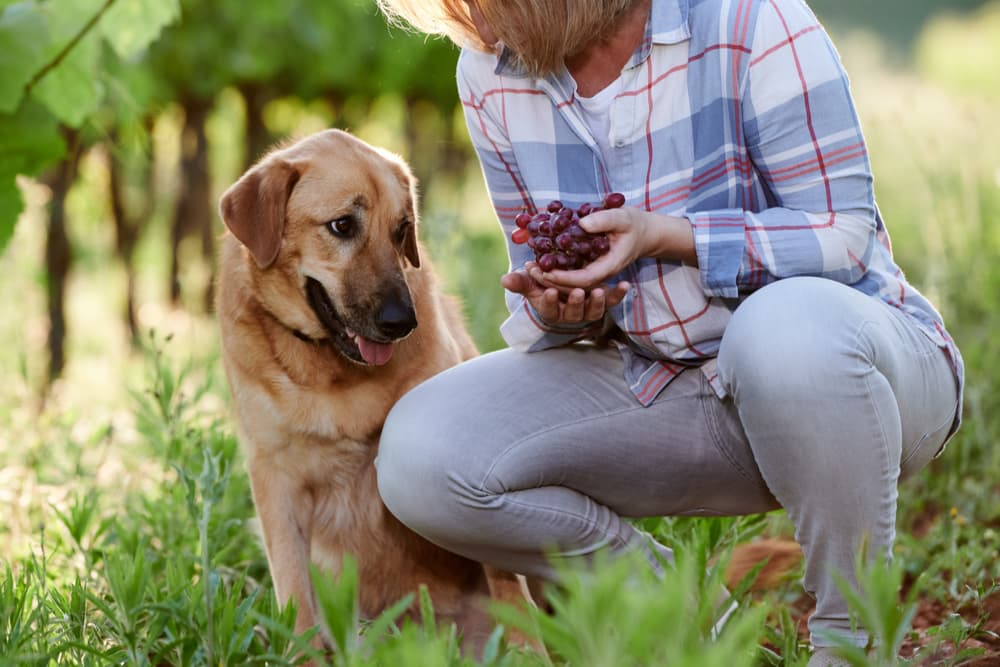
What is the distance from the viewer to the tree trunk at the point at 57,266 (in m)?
7.21

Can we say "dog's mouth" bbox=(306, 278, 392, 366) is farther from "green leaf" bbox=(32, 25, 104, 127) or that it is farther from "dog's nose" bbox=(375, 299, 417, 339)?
"green leaf" bbox=(32, 25, 104, 127)

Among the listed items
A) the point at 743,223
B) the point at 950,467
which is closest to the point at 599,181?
the point at 743,223

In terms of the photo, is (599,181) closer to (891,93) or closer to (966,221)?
(966,221)

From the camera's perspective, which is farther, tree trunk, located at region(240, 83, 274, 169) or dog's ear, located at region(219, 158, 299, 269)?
tree trunk, located at region(240, 83, 274, 169)

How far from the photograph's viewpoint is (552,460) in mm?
2506

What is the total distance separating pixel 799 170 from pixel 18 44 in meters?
1.89

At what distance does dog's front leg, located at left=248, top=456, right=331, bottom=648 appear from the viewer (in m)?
2.75

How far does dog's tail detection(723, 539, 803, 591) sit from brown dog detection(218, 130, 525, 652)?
0.50 metres

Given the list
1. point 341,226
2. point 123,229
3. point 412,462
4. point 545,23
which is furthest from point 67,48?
point 123,229

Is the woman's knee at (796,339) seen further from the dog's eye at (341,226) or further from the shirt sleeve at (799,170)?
the dog's eye at (341,226)

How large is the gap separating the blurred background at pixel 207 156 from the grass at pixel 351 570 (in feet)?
0.11

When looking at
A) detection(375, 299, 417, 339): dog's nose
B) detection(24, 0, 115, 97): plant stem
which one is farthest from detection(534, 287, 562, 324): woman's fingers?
detection(24, 0, 115, 97): plant stem

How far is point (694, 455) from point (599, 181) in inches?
24.2

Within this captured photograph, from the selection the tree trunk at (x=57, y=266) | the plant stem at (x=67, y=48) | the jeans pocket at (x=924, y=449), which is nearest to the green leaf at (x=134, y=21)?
the plant stem at (x=67, y=48)
